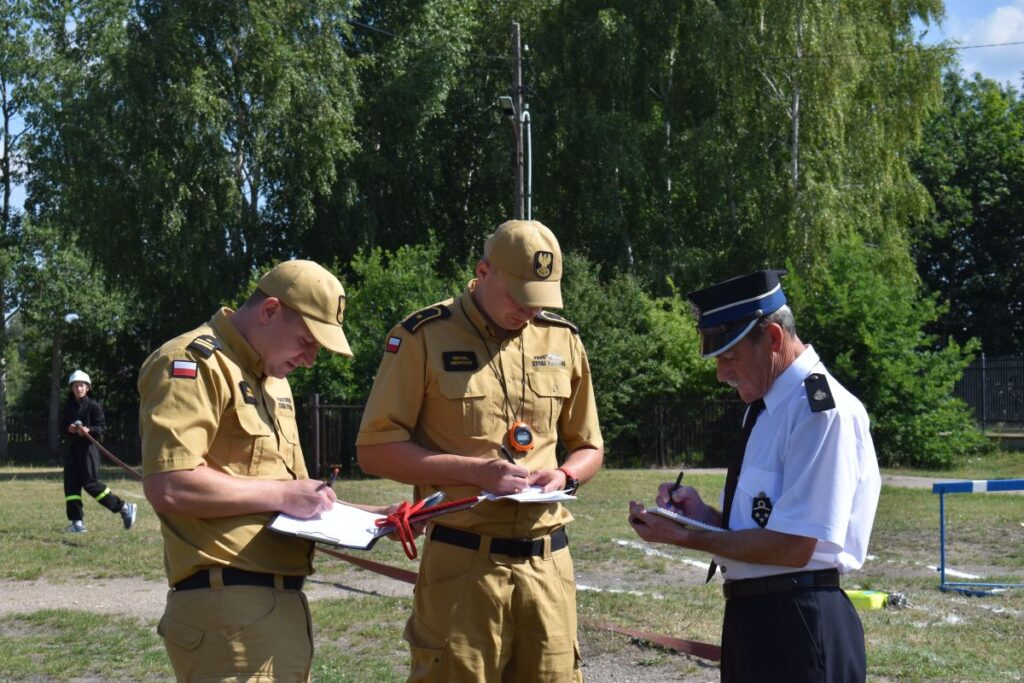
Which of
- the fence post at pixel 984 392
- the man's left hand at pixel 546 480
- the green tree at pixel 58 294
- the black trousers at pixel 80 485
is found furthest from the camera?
the green tree at pixel 58 294

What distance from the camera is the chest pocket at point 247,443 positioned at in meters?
3.55

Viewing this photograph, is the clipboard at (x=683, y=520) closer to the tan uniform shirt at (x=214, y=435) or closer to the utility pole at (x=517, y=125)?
the tan uniform shirt at (x=214, y=435)

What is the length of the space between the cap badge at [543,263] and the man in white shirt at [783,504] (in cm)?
78

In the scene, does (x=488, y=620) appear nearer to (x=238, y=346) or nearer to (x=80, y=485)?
(x=238, y=346)

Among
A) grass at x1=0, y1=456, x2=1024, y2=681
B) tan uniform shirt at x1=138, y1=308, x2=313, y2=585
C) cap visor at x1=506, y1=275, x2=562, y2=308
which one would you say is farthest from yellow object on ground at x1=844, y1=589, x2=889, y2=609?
tan uniform shirt at x1=138, y1=308, x2=313, y2=585

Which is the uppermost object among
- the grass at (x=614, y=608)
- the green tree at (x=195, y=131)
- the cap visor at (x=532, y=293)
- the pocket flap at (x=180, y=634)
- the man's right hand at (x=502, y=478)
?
the green tree at (x=195, y=131)

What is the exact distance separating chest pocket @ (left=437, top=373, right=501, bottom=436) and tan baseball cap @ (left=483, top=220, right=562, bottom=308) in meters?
0.35

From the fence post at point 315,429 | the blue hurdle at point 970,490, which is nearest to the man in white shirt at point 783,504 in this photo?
the blue hurdle at point 970,490

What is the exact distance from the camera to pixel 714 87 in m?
32.3

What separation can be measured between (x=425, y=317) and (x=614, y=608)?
476 cm

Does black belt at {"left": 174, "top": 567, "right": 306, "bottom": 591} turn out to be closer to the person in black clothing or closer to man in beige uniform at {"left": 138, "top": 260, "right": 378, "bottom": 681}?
man in beige uniform at {"left": 138, "top": 260, "right": 378, "bottom": 681}

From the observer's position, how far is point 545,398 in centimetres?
→ 438

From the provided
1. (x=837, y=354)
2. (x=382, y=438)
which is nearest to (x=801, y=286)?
(x=837, y=354)

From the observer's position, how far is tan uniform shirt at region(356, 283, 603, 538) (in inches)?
164
